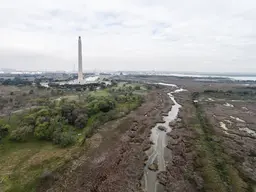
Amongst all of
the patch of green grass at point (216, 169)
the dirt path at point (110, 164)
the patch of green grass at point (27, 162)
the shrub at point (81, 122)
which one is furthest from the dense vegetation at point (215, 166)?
the shrub at point (81, 122)

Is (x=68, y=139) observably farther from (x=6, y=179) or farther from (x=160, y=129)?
(x=160, y=129)

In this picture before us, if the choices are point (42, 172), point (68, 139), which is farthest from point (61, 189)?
point (68, 139)

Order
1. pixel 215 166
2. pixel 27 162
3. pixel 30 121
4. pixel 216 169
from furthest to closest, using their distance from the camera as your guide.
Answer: pixel 30 121, pixel 27 162, pixel 215 166, pixel 216 169

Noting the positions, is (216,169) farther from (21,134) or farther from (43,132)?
(21,134)

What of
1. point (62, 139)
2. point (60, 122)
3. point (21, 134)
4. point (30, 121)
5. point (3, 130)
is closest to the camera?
point (62, 139)

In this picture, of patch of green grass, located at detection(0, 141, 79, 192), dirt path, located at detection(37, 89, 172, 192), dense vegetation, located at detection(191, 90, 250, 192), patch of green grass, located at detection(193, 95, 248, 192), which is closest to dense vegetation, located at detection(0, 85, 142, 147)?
patch of green grass, located at detection(0, 141, 79, 192)

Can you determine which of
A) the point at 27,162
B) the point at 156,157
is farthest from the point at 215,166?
→ the point at 27,162

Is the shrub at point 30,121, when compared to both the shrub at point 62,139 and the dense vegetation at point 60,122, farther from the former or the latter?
the shrub at point 62,139
